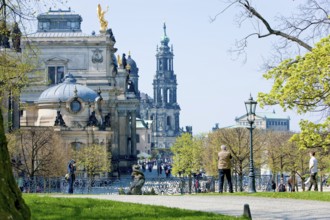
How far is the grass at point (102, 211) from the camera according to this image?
57.8 feet

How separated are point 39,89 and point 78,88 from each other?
10.6m

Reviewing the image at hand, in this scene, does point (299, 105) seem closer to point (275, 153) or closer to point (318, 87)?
point (318, 87)

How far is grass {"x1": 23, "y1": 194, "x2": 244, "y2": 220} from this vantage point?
57.8 ft

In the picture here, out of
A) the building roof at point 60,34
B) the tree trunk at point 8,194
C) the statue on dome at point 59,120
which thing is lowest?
the tree trunk at point 8,194

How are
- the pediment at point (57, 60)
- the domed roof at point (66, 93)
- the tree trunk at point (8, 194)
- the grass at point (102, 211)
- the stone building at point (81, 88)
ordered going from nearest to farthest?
the tree trunk at point (8, 194), the grass at point (102, 211), the stone building at point (81, 88), the domed roof at point (66, 93), the pediment at point (57, 60)

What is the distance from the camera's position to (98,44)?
348 feet

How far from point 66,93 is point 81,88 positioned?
281 centimetres

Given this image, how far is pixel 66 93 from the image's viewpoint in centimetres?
9231

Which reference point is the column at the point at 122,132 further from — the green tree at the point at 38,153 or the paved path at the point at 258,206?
the paved path at the point at 258,206

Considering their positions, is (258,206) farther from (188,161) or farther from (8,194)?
(188,161)

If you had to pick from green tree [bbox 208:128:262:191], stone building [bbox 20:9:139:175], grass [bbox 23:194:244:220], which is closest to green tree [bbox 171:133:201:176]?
stone building [bbox 20:9:139:175]

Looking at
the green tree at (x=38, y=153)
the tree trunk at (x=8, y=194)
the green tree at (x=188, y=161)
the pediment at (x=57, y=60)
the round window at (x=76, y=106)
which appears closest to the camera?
the tree trunk at (x=8, y=194)

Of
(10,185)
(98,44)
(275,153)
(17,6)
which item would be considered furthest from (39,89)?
(10,185)

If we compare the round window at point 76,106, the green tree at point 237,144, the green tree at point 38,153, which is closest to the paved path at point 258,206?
the green tree at point 38,153
